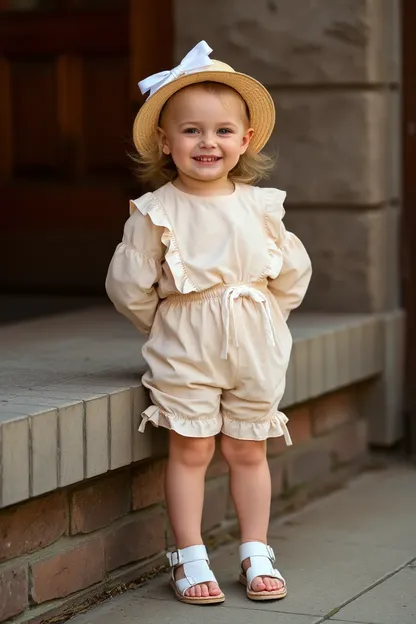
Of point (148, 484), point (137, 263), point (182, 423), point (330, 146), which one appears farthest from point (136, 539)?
point (330, 146)

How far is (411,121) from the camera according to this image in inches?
230

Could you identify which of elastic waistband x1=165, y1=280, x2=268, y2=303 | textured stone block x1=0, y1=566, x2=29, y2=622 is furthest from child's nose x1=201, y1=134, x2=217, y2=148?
textured stone block x1=0, y1=566, x2=29, y2=622

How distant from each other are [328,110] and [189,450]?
2001 mm

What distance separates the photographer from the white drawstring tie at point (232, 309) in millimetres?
3869

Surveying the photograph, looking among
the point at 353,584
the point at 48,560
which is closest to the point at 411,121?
the point at 353,584

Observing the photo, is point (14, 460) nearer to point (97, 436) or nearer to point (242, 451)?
point (97, 436)

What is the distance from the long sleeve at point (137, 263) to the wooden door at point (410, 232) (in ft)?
7.02

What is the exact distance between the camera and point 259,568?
3.96m

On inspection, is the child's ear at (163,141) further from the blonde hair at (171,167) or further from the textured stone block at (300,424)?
the textured stone block at (300,424)

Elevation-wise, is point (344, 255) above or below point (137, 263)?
below

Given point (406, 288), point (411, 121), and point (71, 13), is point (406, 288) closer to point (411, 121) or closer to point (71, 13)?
point (411, 121)

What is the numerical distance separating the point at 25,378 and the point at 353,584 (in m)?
1.10

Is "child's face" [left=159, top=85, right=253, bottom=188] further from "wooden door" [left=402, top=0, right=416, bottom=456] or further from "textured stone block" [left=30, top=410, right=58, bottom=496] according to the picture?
"wooden door" [left=402, top=0, right=416, bottom=456]

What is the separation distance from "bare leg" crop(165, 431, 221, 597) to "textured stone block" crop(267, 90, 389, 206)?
182 centimetres
